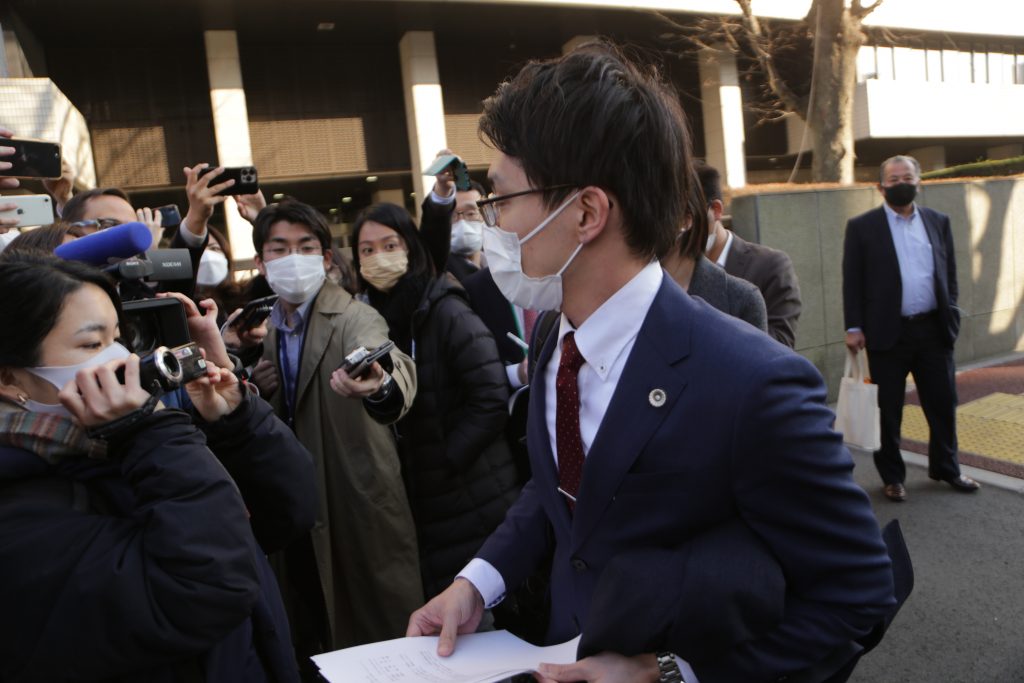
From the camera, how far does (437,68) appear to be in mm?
16406

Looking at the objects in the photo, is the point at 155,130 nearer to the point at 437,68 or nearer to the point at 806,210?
the point at 437,68

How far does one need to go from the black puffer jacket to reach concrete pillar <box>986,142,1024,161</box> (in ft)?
101

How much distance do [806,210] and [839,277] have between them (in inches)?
32.5

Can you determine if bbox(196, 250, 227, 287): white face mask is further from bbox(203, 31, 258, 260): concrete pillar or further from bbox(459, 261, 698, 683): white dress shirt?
bbox(203, 31, 258, 260): concrete pillar

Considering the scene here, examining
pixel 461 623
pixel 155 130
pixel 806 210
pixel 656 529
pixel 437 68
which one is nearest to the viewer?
pixel 656 529

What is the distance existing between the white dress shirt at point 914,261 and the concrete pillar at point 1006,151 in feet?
89.6

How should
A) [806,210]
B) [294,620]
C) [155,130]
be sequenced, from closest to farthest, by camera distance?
[294,620], [806,210], [155,130]

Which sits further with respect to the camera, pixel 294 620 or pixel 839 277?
pixel 839 277

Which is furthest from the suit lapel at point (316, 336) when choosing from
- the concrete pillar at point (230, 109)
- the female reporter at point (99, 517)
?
the concrete pillar at point (230, 109)

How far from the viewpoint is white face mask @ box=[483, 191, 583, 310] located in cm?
145

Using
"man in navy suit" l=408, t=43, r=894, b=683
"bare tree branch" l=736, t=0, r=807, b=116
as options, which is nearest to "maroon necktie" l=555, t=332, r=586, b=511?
"man in navy suit" l=408, t=43, r=894, b=683

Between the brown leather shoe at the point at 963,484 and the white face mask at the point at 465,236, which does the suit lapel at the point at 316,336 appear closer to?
the white face mask at the point at 465,236

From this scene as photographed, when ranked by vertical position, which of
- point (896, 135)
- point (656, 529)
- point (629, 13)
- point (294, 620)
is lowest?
point (294, 620)

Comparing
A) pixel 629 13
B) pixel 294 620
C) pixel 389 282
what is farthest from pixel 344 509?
pixel 629 13
